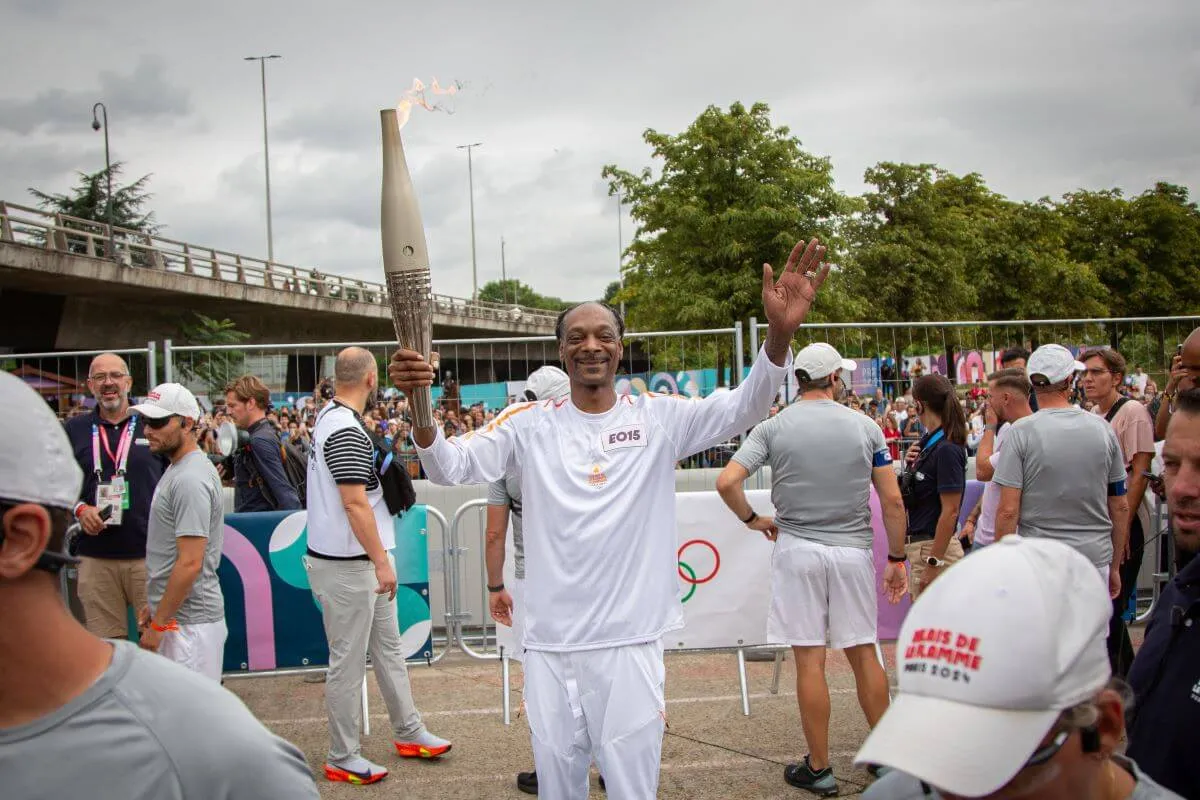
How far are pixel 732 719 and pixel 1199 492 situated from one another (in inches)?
171

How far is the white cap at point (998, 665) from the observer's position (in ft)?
4.43

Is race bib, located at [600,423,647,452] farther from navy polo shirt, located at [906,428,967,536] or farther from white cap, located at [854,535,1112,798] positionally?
navy polo shirt, located at [906,428,967,536]

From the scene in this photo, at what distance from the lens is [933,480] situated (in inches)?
239

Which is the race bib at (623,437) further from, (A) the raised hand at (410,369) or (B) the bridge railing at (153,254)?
(B) the bridge railing at (153,254)

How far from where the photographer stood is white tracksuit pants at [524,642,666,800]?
11.4 ft

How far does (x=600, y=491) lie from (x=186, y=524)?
224 cm

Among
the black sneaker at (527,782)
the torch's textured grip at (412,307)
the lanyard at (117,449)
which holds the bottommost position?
the black sneaker at (527,782)

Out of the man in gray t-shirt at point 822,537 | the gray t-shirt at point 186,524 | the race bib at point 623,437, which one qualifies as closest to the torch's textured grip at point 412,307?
the race bib at point 623,437

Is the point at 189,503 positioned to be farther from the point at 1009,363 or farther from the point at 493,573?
the point at 1009,363

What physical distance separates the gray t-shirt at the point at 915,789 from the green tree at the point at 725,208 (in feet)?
76.5

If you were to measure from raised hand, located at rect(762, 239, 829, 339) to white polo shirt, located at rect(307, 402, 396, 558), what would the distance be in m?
2.58

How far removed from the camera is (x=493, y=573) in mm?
5383

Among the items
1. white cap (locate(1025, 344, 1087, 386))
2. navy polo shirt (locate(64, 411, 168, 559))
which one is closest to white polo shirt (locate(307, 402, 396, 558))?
navy polo shirt (locate(64, 411, 168, 559))

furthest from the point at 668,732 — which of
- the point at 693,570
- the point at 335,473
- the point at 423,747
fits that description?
the point at 335,473
